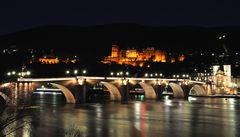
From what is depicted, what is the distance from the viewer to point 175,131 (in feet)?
85.0

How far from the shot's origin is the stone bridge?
43.0m

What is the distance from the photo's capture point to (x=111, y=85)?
188ft

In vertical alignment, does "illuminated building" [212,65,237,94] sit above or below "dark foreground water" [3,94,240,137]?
above

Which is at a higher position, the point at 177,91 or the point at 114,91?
the point at 114,91

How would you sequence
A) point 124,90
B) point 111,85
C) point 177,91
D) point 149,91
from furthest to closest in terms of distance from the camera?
point 177,91
point 149,91
point 124,90
point 111,85

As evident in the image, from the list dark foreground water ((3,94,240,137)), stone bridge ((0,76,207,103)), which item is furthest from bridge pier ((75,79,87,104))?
dark foreground water ((3,94,240,137))

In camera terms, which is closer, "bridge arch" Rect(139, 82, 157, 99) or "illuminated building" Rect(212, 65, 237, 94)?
"bridge arch" Rect(139, 82, 157, 99)

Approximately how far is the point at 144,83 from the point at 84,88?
18326 mm

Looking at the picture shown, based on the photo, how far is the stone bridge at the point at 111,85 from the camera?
43.0m

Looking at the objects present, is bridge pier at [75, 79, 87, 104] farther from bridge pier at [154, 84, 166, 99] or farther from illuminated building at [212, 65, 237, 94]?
illuminated building at [212, 65, 237, 94]

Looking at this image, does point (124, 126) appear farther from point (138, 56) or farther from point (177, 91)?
point (138, 56)

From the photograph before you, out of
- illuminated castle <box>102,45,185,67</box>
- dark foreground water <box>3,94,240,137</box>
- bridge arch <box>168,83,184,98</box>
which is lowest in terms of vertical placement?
dark foreground water <box>3,94,240,137</box>

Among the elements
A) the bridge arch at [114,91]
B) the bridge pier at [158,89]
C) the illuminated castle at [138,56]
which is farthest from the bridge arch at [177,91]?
the illuminated castle at [138,56]

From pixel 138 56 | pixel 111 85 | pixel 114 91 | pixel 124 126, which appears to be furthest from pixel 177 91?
pixel 138 56
